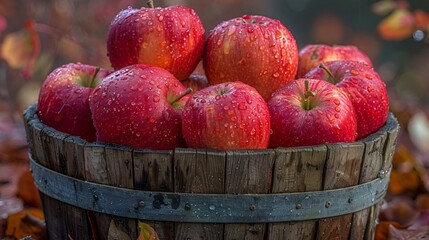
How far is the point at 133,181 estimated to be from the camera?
1.89 m

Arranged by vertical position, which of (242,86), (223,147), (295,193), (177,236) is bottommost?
(177,236)

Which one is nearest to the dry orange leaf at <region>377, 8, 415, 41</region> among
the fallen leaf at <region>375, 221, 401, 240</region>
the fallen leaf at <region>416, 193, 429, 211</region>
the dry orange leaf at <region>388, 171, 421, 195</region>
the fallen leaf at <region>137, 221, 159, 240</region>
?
the dry orange leaf at <region>388, 171, 421, 195</region>

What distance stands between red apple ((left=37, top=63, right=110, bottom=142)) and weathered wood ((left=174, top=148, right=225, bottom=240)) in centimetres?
46

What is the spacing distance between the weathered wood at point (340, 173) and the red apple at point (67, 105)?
0.81 meters

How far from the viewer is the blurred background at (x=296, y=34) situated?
3875mm

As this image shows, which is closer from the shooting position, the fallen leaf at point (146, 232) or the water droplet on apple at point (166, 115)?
the fallen leaf at point (146, 232)

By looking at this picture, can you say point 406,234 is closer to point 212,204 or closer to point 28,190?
point 212,204

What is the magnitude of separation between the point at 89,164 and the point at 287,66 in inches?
30.2

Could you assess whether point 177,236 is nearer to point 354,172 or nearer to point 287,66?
point 354,172

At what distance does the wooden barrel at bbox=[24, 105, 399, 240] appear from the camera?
1840mm

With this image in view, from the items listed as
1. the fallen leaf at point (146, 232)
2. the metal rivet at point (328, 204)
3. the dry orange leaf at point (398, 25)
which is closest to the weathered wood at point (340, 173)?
the metal rivet at point (328, 204)

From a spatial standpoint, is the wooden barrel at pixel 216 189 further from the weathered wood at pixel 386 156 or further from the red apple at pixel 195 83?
the red apple at pixel 195 83

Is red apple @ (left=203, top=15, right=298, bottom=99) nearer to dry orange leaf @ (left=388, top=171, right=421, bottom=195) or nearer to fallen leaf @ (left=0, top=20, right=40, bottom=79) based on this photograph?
dry orange leaf @ (left=388, top=171, right=421, bottom=195)

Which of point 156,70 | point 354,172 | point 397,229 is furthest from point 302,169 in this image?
point 397,229
